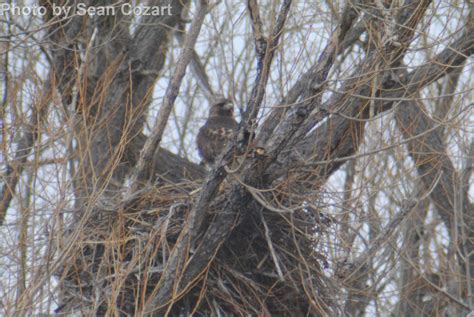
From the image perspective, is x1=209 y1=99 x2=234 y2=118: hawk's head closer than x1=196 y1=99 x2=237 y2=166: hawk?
No

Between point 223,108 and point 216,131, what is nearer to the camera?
point 216,131

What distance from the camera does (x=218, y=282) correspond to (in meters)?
5.80

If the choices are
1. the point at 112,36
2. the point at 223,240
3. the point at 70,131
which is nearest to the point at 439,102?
the point at 112,36

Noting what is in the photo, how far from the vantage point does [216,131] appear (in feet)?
25.4

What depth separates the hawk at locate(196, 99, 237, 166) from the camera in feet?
25.1

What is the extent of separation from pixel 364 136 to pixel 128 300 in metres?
2.05

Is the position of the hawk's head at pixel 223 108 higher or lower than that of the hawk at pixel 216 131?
higher

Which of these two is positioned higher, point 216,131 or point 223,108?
point 223,108

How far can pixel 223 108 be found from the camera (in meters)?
8.10

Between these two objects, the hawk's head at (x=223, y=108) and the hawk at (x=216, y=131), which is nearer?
the hawk at (x=216, y=131)

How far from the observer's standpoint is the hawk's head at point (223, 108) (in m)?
8.07

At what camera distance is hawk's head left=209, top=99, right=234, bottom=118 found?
A: 8.07 meters

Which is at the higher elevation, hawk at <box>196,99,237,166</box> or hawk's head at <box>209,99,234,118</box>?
hawk's head at <box>209,99,234,118</box>

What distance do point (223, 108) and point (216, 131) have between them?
43 cm
